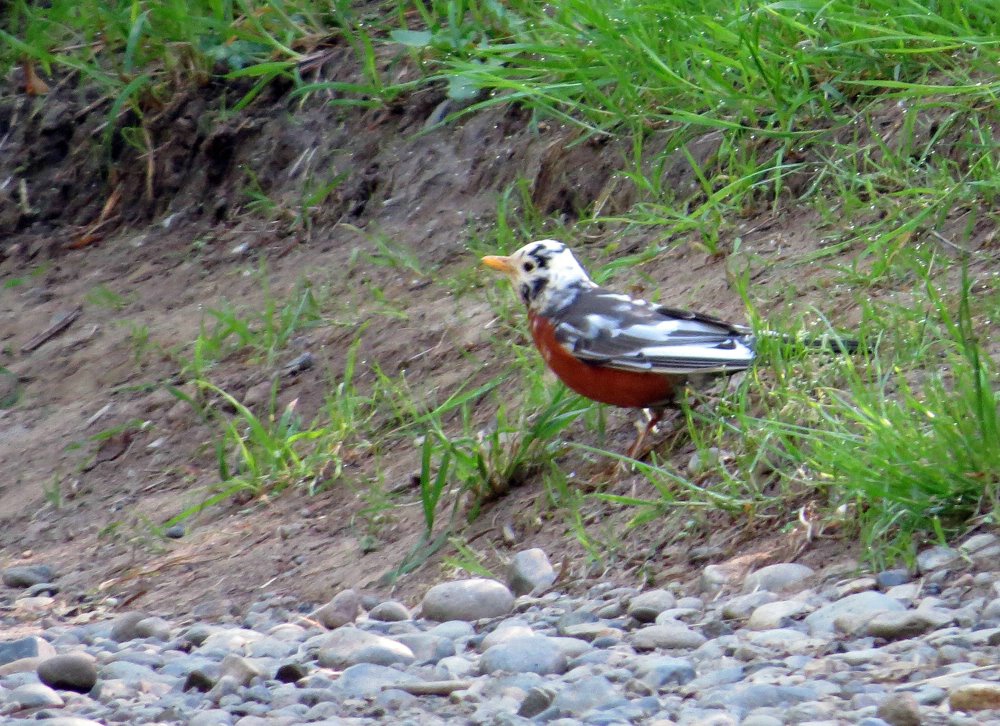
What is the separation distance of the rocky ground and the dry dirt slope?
18.5 inches

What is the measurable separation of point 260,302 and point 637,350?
2713 millimetres

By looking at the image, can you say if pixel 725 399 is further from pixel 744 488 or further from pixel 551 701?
pixel 551 701

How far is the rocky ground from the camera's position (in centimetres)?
274

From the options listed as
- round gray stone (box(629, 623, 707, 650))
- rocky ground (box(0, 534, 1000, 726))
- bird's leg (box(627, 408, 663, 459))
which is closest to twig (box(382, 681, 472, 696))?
rocky ground (box(0, 534, 1000, 726))

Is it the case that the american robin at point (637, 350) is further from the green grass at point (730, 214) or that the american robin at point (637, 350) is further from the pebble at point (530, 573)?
the pebble at point (530, 573)

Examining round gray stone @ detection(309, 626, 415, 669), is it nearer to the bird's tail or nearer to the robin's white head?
the bird's tail

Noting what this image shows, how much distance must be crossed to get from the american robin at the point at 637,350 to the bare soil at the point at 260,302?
25 centimetres

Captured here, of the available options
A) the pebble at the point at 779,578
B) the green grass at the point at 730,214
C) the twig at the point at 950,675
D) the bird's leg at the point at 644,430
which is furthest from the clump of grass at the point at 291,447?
the twig at the point at 950,675

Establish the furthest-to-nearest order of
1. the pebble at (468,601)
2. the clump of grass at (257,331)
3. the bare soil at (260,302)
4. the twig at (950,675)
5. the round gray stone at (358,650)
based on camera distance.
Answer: the clump of grass at (257,331) → the bare soil at (260,302) → the pebble at (468,601) → the round gray stone at (358,650) → the twig at (950,675)

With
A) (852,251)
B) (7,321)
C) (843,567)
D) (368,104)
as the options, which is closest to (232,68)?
(368,104)

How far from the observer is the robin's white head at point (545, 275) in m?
5.19

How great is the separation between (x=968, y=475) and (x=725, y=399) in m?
1.10

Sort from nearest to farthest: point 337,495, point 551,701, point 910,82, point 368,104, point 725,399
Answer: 1. point 551,701
2. point 725,399
3. point 337,495
4. point 910,82
5. point 368,104

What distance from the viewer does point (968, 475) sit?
11.4ft
